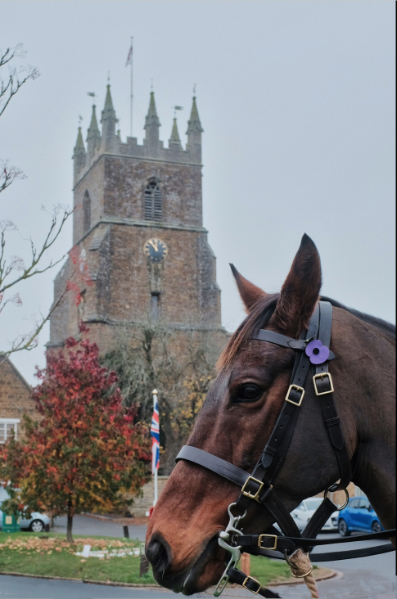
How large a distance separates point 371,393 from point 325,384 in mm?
180

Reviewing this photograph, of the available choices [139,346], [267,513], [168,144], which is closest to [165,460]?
[139,346]

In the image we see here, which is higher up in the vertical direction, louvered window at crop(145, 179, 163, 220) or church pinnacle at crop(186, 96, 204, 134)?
church pinnacle at crop(186, 96, 204, 134)

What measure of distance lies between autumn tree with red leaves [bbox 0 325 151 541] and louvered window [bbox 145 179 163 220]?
31.1 metres

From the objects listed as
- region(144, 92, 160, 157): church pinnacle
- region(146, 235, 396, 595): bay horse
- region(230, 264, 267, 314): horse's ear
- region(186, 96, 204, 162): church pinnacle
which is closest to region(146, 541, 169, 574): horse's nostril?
region(146, 235, 396, 595): bay horse

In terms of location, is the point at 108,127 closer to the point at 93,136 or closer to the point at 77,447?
the point at 93,136

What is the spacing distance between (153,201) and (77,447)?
112 feet

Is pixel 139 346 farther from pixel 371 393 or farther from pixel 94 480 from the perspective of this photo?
pixel 371 393

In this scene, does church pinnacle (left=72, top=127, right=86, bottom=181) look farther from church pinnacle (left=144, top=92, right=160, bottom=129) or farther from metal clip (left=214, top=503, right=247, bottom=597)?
metal clip (left=214, top=503, right=247, bottom=597)

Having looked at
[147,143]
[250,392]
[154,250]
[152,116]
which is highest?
[152,116]

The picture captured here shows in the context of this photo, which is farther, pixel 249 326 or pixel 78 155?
pixel 78 155

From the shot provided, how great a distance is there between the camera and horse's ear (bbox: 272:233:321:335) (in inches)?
96.5

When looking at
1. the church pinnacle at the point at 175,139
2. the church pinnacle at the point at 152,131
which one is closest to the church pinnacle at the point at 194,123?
the church pinnacle at the point at 175,139

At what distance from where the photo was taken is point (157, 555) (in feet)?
7.68

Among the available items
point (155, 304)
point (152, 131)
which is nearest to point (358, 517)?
point (155, 304)
